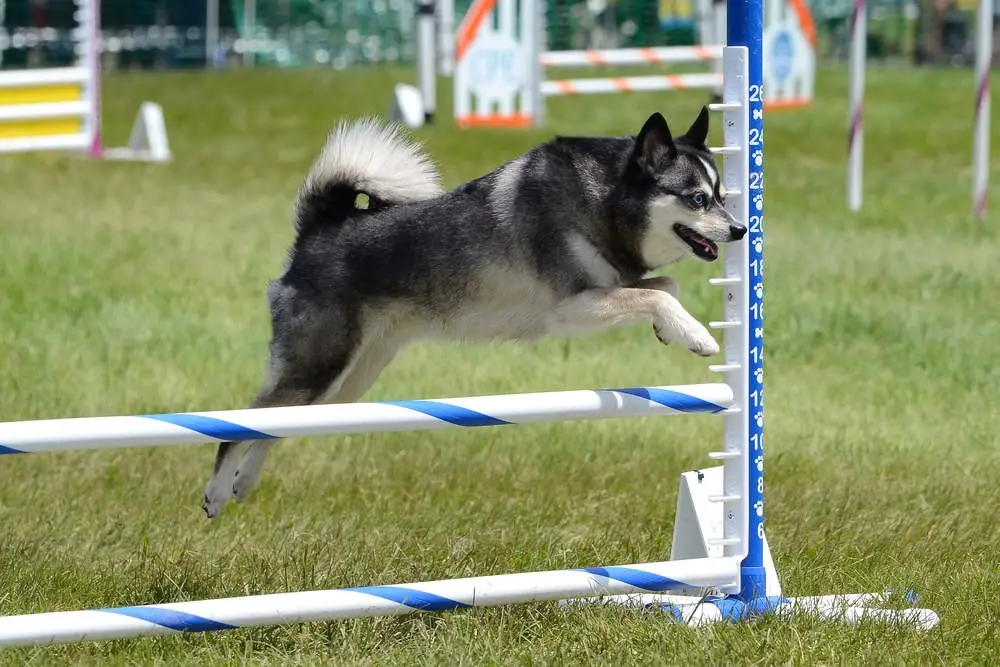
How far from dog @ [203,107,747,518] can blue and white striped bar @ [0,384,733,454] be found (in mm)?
492

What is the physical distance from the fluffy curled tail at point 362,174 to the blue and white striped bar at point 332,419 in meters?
1.38

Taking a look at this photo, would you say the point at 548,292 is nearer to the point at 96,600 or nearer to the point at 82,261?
the point at 96,600

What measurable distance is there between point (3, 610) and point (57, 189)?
945 cm

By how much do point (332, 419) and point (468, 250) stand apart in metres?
1.30

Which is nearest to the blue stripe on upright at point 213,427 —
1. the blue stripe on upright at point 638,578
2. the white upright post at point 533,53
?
the blue stripe on upright at point 638,578

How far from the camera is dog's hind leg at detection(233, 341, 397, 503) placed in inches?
199

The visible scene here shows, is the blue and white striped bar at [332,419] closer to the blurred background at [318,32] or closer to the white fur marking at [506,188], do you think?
the white fur marking at [506,188]

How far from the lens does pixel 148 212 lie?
12062mm

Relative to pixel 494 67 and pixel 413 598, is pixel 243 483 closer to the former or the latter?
pixel 413 598

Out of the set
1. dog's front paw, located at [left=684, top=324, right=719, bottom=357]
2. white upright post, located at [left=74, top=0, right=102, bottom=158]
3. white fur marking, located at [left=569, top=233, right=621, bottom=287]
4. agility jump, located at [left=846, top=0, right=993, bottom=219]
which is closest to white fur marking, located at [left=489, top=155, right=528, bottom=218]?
white fur marking, located at [left=569, top=233, right=621, bottom=287]

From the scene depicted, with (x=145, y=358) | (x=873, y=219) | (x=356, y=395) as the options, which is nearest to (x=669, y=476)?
(x=356, y=395)

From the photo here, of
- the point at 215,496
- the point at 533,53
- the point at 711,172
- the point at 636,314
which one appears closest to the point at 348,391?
the point at 215,496

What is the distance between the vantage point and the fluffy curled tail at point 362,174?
4.81 meters

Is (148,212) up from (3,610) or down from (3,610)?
up
